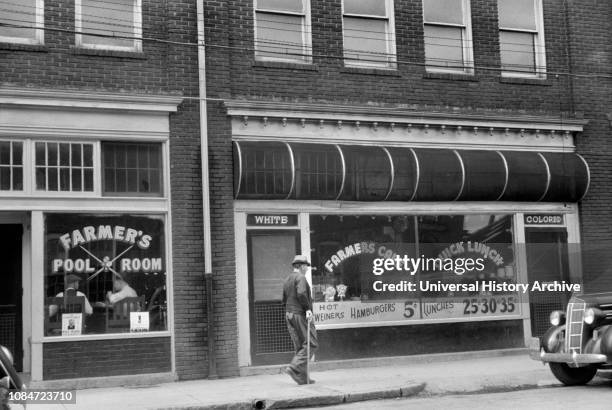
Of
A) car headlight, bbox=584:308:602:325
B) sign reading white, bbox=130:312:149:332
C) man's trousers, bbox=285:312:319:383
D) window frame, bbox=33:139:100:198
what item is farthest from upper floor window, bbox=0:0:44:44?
car headlight, bbox=584:308:602:325

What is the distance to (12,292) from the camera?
13.1 meters

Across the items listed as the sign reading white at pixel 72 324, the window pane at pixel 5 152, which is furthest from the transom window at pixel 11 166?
the sign reading white at pixel 72 324

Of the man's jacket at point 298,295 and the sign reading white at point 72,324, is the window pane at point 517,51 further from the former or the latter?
the sign reading white at point 72,324

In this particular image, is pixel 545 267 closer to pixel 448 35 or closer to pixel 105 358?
pixel 448 35

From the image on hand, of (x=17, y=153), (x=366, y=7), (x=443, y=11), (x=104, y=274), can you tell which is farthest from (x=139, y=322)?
(x=443, y=11)

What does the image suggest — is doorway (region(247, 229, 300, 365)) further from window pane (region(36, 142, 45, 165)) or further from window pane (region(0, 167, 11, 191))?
window pane (region(0, 167, 11, 191))

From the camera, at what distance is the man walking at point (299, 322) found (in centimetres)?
1153

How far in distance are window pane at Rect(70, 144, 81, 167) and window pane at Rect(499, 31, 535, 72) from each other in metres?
8.27

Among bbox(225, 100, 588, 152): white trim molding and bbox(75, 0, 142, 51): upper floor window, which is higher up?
bbox(75, 0, 142, 51): upper floor window

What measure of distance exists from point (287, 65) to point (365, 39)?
67.3 inches

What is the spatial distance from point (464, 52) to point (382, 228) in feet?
12.9

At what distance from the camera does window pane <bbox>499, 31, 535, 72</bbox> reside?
51.8ft

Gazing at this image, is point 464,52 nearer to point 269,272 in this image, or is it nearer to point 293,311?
point 269,272

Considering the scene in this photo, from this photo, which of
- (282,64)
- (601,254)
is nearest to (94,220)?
(282,64)
